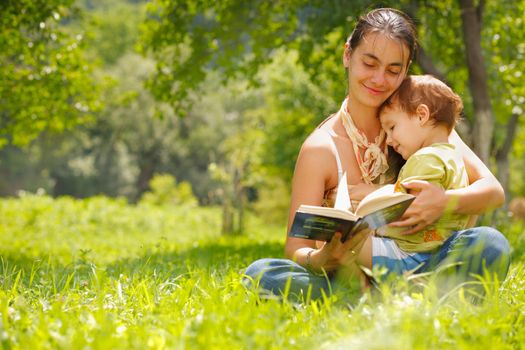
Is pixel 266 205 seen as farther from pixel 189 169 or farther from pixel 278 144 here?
pixel 189 169

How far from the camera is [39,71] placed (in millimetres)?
7180

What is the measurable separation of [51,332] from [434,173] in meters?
1.80

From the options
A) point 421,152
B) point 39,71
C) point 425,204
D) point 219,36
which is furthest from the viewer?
point 219,36

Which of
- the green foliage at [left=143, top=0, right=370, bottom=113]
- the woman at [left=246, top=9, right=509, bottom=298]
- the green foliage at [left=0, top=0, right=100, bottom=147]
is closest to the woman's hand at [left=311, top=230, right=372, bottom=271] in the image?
the woman at [left=246, top=9, right=509, bottom=298]

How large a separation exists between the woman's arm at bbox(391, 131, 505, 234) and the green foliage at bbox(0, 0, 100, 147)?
458 cm

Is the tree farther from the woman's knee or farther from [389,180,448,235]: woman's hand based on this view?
the woman's knee

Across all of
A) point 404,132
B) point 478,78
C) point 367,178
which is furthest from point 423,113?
point 478,78

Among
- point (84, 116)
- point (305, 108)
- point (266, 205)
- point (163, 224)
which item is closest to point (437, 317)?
point (84, 116)

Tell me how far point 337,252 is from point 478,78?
17.2 feet

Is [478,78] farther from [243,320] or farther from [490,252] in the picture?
[243,320]

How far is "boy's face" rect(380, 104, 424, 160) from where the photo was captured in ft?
10.2

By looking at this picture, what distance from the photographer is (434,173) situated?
291 centimetres

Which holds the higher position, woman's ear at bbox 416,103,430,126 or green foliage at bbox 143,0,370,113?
green foliage at bbox 143,0,370,113

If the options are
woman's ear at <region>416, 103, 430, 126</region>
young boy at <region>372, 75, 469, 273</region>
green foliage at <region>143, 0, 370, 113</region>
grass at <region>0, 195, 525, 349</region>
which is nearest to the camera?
grass at <region>0, 195, 525, 349</region>
